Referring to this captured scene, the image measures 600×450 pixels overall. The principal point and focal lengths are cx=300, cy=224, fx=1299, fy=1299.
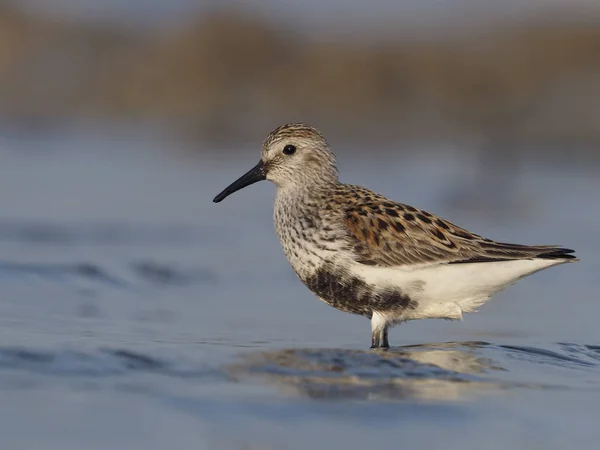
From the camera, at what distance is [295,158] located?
28.9 ft

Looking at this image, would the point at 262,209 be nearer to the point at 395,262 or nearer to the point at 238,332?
the point at 238,332

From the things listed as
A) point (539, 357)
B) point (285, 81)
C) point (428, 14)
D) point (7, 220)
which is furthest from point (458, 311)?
point (428, 14)

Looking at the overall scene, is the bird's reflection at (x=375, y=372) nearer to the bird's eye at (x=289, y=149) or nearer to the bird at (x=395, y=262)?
the bird at (x=395, y=262)

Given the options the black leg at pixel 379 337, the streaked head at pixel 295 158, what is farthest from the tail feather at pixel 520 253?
the streaked head at pixel 295 158

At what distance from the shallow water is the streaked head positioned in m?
0.98

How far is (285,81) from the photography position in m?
18.5

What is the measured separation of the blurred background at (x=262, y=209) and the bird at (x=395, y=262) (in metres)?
0.34

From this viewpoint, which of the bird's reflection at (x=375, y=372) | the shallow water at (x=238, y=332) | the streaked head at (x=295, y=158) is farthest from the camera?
the streaked head at (x=295, y=158)

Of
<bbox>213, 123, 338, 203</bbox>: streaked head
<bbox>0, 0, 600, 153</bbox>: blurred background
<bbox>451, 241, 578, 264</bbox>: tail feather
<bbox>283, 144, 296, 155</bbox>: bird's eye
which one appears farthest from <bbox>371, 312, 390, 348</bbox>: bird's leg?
<bbox>0, 0, 600, 153</bbox>: blurred background

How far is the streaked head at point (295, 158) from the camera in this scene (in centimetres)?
878

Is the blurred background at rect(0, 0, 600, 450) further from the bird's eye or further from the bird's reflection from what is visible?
the bird's eye

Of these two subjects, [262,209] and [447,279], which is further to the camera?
[262,209]

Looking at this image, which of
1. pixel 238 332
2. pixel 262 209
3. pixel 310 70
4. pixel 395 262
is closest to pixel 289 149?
pixel 395 262

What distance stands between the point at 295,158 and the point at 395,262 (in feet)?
3.88
